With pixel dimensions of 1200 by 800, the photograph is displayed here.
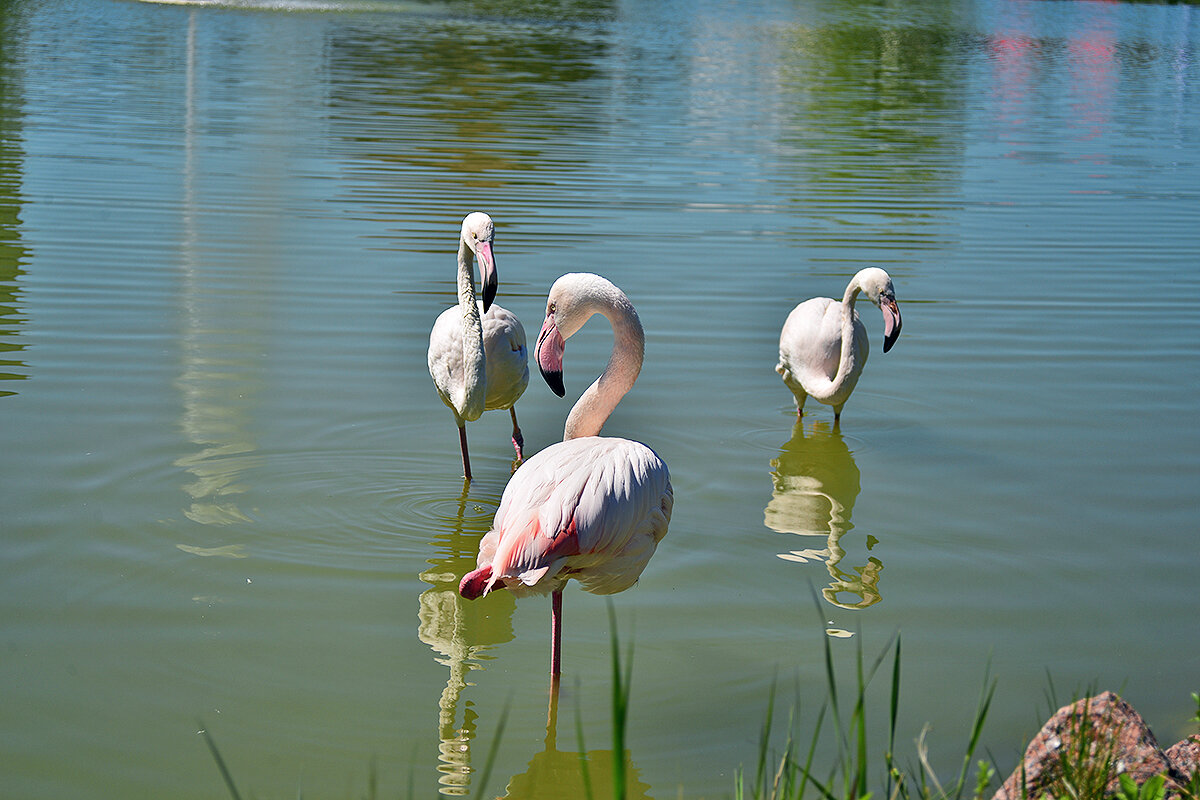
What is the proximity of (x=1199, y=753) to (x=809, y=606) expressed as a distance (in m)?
1.92

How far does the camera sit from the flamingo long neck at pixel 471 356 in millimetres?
6141

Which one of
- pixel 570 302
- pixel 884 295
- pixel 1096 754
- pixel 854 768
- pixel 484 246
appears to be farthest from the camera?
pixel 884 295

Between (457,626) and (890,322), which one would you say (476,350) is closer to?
(457,626)

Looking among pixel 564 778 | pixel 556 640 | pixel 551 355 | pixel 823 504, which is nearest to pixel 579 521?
pixel 556 640

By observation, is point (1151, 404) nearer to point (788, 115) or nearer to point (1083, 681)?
point (1083, 681)

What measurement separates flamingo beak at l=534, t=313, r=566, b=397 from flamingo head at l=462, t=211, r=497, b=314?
0.90m

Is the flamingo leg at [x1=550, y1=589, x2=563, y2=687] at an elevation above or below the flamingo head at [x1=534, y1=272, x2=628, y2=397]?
below

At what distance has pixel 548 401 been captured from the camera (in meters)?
7.72

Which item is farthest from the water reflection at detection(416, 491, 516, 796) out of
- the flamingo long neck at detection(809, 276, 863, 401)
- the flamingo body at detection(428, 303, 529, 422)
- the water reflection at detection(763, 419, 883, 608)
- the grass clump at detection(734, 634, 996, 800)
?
the flamingo long neck at detection(809, 276, 863, 401)

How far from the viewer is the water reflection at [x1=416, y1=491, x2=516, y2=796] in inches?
159

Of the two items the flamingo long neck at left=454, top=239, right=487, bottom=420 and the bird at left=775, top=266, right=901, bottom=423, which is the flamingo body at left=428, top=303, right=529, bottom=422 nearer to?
the flamingo long neck at left=454, top=239, right=487, bottom=420

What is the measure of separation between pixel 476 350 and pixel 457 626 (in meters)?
1.71

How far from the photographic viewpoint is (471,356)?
6.18 meters

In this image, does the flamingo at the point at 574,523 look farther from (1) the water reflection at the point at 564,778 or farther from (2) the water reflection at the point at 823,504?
(2) the water reflection at the point at 823,504
